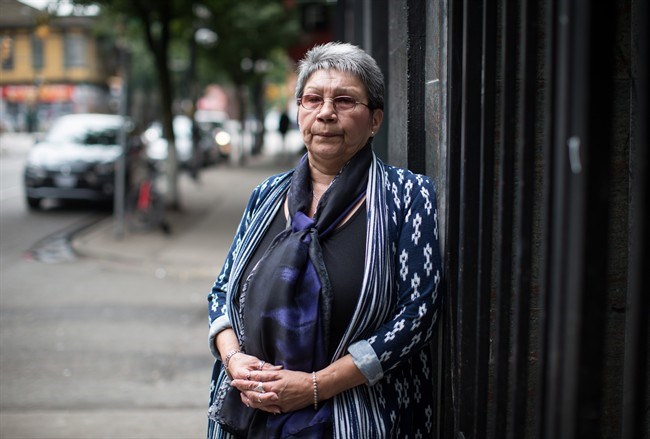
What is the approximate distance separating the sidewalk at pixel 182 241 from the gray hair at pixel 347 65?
7.01 metres

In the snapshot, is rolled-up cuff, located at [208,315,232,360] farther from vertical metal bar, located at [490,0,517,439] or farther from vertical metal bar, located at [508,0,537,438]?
vertical metal bar, located at [508,0,537,438]

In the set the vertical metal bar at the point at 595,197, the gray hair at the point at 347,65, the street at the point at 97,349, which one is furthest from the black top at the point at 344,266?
the street at the point at 97,349

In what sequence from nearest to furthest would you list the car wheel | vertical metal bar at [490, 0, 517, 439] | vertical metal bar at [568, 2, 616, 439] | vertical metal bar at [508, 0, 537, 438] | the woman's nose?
vertical metal bar at [568, 2, 616, 439] → vertical metal bar at [508, 0, 537, 438] → vertical metal bar at [490, 0, 517, 439] → the woman's nose → the car wheel

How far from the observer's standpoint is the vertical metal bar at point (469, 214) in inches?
80.5

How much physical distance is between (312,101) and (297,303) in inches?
25.2

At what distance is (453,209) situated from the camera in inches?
87.0

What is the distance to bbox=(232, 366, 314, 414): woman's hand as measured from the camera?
2.10 metres

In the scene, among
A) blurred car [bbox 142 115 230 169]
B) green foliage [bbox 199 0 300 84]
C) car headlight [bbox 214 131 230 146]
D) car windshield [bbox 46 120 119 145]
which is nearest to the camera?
car windshield [bbox 46 120 119 145]

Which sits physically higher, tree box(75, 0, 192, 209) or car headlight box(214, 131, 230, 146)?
tree box(75, 0, 192, 209)

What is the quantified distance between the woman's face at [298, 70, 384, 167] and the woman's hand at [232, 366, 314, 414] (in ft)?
2.23

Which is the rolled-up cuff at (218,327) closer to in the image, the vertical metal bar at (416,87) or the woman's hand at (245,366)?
the woman's hand at (245,366)

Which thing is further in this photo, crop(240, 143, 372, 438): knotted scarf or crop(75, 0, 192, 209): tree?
crop(75, 0, 192, 209): tree

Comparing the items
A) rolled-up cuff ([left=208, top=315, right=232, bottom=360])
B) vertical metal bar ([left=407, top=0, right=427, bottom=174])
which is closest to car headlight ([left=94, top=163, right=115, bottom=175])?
vertical metal bar ([left=407, top=0, right=427, bottom=174])

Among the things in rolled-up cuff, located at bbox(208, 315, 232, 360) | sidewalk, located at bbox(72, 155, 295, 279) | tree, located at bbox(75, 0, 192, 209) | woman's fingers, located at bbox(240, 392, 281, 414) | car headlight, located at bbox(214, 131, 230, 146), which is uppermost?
tree, located at bbox(75, 0, 192, 209)
